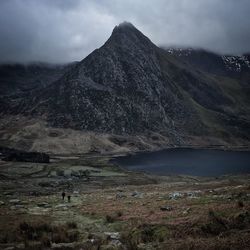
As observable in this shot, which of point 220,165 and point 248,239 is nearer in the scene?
point 248,239

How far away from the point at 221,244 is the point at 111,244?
304 inches

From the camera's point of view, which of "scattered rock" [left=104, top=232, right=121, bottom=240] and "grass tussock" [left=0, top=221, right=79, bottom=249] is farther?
"scattered rock" [left=104, top=232, right=121, bottom=240]

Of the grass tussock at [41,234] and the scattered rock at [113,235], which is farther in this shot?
the scattered rock at [113,235]

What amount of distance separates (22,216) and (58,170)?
369 ft

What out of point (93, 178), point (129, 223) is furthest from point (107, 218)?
point (93, 178)

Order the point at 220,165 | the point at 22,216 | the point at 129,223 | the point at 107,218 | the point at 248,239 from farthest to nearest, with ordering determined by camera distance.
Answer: the point at 220,165
the point at 22,216
the point at 107,218
the point at 129,223
the point at 248,239

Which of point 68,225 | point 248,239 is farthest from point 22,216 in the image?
point 248,239

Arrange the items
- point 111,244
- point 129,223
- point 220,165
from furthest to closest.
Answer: point 220,165
point 129,223
point 111,244

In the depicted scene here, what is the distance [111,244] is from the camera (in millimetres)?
27469

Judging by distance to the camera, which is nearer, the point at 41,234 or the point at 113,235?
the point at 113,235

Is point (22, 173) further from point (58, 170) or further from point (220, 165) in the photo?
point (220, 165)

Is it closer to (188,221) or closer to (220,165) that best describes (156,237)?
(188,221)

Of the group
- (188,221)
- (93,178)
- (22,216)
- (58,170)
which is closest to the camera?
(188,221)

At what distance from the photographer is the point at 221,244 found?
23516 millimetres
